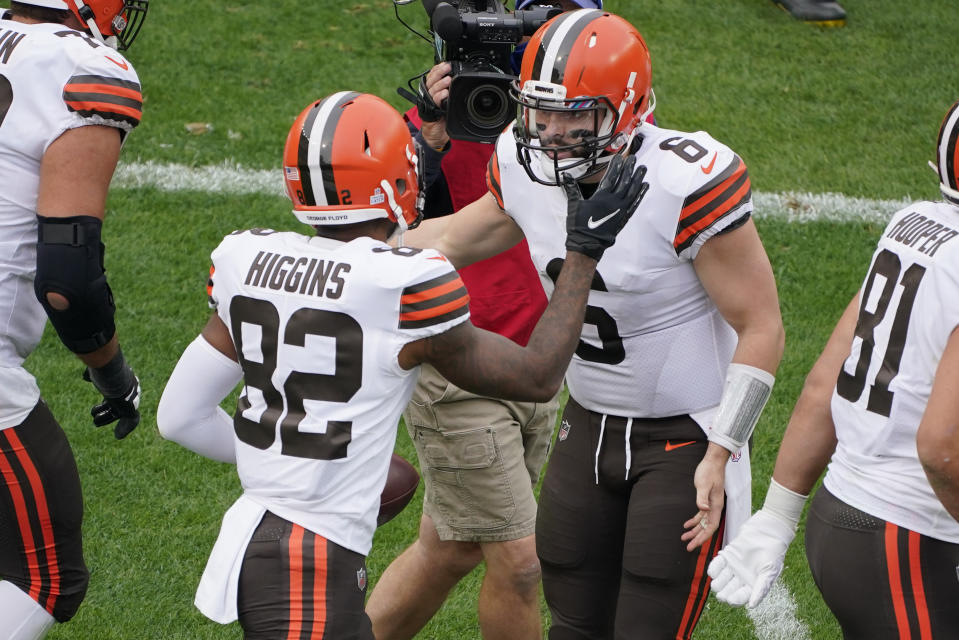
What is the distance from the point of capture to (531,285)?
4020 mm

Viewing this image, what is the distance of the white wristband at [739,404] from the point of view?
3117 millimetres

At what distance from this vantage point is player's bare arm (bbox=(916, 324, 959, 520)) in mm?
2596

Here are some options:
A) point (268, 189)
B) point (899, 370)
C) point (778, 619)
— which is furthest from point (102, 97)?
point (268, 189)

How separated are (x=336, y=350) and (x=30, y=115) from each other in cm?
120

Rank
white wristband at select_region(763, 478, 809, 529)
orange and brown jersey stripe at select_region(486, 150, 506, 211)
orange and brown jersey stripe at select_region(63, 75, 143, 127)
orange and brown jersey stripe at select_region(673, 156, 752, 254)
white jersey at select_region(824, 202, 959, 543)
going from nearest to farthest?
white jersey at select_region(824, 202, 959, 543)
orange and brown jersey stripe at select_region(673, 156, 752, 254)
white wristband at select_region(763, 478, 809, 529)
orange and brown jersey stripe at select_region(63, 75, 143, 127)
orange and brown jersey stripe at select_region(486, 150, 506, 211)

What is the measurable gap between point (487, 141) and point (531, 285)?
1.58 ft

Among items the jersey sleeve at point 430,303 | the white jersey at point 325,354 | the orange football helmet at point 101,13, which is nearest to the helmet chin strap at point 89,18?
the orange football helmet at point 101,13

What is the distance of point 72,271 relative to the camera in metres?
3.37

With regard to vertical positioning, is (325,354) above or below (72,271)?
above

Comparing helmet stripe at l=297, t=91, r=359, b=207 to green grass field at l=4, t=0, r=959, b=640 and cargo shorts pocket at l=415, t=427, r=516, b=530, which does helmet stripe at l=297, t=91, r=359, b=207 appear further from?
green grass field at l=4, t=0, r=959, b=640

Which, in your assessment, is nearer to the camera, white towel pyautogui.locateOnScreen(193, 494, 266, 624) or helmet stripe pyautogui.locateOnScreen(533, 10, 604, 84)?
white towel pyautogui.locateOnScreen(193, 494, 266, 624)

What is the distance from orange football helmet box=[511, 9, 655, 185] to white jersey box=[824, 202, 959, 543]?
0.71 meters

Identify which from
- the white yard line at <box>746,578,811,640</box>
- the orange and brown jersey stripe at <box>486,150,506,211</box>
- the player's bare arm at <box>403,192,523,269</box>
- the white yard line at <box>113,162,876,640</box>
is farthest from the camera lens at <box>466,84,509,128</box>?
the white yard line at <box>113,162,876,640</box>

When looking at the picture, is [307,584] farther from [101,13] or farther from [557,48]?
[101,13]
